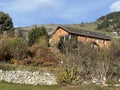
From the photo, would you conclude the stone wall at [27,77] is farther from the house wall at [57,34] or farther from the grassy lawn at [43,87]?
the house wall at [57,34]

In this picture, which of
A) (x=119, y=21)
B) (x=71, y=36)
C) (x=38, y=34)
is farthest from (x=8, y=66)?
(x=119, y=21)

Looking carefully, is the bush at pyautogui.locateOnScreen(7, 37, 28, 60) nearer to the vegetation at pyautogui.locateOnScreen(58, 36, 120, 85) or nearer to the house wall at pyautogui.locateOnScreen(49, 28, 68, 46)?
the vegetation at pyautogui.locateOnScreen(58, 36, 120, 85)

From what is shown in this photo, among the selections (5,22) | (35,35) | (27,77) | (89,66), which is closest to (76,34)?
(35,35)

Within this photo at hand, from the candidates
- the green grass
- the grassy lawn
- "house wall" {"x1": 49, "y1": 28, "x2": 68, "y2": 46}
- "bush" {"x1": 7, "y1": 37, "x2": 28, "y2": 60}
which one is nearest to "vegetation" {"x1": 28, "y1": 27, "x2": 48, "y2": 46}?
"house wall" {"x1": 49, "y1": 28, "x2": 68, "y2": 46}

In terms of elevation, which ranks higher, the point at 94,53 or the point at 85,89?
the point at 94,53

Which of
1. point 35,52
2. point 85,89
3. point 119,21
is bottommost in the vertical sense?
point 85,89

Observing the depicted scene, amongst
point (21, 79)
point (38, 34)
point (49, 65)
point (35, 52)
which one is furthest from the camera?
point (38, 34)

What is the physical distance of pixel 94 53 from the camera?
122 ft

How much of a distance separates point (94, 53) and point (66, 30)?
33.5m

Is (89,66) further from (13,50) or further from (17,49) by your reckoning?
(13,50)

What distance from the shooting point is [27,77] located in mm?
34375

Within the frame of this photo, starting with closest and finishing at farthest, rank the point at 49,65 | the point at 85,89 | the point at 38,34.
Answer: the point at 85,89 → the point at 49,65 → the point at 38,34

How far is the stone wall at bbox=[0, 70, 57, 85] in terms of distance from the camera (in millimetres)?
34062

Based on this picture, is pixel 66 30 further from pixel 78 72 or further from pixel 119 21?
pixel 119 21
